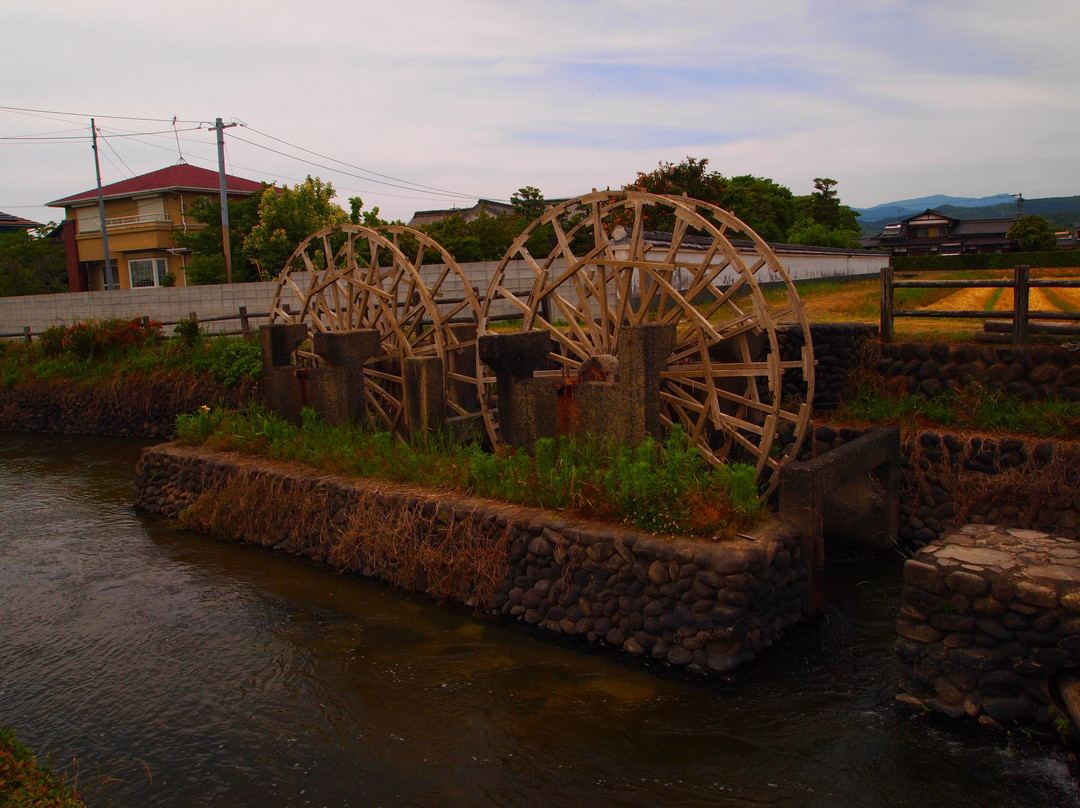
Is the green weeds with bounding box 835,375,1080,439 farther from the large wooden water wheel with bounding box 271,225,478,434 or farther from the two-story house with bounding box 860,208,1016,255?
the two-story house with bounding box 860,208,1016,255

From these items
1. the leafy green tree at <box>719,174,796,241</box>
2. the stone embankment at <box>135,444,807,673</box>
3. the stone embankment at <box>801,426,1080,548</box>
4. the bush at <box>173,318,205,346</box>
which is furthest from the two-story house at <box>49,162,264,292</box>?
the stone embankment at <box>801,426,1080,548</box>

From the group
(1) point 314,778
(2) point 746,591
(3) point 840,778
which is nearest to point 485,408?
(2) point 746,591

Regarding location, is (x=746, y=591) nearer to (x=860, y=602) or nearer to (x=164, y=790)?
(x=860, y=602)

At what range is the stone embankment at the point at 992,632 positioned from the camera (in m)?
5.22

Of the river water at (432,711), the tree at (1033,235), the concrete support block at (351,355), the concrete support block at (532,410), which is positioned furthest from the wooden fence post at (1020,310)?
the tree at (1033,235)

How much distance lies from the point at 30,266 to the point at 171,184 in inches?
326

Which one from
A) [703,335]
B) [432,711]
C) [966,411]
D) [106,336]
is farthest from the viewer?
[106,336]

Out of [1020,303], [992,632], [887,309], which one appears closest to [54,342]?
[887,309]

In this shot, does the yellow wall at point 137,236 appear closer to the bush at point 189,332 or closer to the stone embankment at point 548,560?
the bush at point 189,332

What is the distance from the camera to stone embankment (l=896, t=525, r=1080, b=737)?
17.1ft

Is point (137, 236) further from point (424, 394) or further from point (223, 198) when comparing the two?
point (424, 394)

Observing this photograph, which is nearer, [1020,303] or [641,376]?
[641,376]

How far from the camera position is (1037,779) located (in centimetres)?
502

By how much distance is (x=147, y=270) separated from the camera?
113 ft
